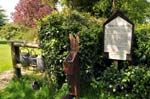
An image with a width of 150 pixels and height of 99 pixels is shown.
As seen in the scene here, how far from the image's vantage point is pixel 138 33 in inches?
292

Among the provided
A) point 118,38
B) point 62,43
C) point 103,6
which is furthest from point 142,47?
point 103,6

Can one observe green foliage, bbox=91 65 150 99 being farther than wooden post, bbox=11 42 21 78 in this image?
No

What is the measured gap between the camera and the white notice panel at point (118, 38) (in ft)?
24.1

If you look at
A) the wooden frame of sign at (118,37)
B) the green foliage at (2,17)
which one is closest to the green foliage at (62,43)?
the wooden frame of sign at (118,37)

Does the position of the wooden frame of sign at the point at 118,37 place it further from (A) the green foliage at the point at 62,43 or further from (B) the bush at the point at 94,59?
(A) the green foliage at the point at 62,43

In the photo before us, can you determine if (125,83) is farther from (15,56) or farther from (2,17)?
(2,17)

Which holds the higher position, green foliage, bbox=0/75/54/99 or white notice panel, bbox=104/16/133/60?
white notice panel, bbox=104/16/133/60

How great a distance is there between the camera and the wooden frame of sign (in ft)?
24.1

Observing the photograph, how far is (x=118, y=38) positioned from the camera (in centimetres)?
746

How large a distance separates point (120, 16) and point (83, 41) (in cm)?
107

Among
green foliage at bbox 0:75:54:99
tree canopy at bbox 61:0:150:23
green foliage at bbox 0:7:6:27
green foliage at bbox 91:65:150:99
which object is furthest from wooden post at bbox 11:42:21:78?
green foliage at bbox 0:7:6:27

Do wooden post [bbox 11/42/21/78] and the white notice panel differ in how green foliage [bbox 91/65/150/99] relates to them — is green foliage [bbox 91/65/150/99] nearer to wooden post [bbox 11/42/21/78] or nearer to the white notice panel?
the white notice panel

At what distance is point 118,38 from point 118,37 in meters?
0.02

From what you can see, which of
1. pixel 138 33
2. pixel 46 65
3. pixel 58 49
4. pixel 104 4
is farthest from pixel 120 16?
pixel 104 4
